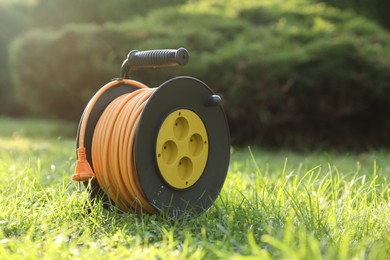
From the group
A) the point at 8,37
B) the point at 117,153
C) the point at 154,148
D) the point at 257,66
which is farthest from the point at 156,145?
the point at 8,37

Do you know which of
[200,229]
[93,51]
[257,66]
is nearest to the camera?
[200,229]

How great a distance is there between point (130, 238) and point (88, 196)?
0.48 meters

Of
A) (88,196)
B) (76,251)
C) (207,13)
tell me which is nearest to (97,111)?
(88,196)

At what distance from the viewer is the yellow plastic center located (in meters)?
2.76

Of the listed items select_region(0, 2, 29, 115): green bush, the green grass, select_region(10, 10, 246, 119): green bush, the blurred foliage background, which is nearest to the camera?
the green grass

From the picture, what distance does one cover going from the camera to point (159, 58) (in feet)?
9.52

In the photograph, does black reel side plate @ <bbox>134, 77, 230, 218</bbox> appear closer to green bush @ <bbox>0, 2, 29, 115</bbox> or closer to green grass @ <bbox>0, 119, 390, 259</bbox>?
green grass @ <bbox>0, 119, 390, 259</bbox>

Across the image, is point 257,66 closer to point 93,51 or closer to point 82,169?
point 93,51

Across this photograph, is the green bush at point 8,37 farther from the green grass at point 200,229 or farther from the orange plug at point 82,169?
the orange plug at point 82,169

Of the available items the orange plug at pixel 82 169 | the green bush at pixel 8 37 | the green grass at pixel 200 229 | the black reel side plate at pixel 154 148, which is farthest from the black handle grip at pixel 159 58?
the green bush at pixel 8 37

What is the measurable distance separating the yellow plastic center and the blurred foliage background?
10.9 ft

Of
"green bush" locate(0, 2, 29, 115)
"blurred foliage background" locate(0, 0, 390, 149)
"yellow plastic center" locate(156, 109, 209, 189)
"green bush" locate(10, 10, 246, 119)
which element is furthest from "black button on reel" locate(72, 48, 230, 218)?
"green bush" locate(0, 2, 29, 115)

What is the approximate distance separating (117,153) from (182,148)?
0.34 m

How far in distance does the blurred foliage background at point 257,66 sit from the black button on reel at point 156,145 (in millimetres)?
3301
